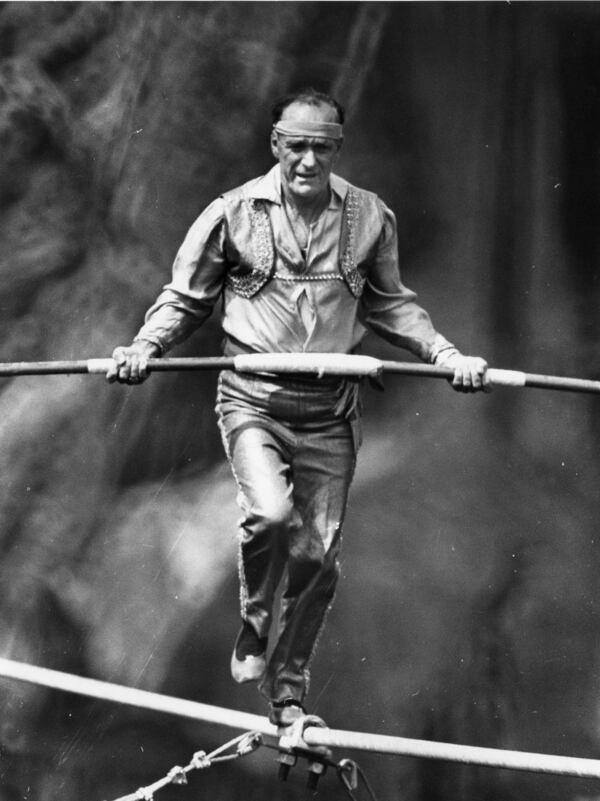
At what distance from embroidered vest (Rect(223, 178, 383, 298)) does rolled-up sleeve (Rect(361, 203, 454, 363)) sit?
5 centimetres

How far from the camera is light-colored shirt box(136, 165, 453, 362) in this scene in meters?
6.47

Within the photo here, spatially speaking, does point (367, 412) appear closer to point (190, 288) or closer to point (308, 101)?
point (190, 288)

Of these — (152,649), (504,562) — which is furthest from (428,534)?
(152,649)

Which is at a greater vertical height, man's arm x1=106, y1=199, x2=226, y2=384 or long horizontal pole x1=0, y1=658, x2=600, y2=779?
man's arm x1=106, y1=199, x2=226, y2=384

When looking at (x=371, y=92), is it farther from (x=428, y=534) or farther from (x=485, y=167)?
(x=428, y=534)

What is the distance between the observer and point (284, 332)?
6.47 m

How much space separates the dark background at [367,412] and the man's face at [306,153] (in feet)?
5.07

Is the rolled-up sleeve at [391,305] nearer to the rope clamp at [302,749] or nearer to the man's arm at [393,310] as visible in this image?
the man's arm at [393,310]

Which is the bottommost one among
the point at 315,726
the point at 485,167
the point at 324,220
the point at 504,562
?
the point at 315,726

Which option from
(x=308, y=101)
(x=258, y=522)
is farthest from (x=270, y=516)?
(x=308, y=101)

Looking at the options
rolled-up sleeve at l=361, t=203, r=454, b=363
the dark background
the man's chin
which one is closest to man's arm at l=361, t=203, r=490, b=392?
rolled-up sleeve at l=361, t=203, r=454, b=363

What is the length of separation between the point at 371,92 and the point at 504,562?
1548mm

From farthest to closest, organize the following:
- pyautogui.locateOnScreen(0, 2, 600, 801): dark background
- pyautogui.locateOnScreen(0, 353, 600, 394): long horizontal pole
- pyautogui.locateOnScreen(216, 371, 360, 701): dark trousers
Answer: pyautogui.locateOnScreen(0, 2, 600, 801): dark background
pyautogui.locateOnScreen(216, 371, 360, 701): dark trousers
pyautogui.locateOnScreen(0, 353, 600, 394): long horizontal pole

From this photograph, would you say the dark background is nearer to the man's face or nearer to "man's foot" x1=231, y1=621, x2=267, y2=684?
the man's face
